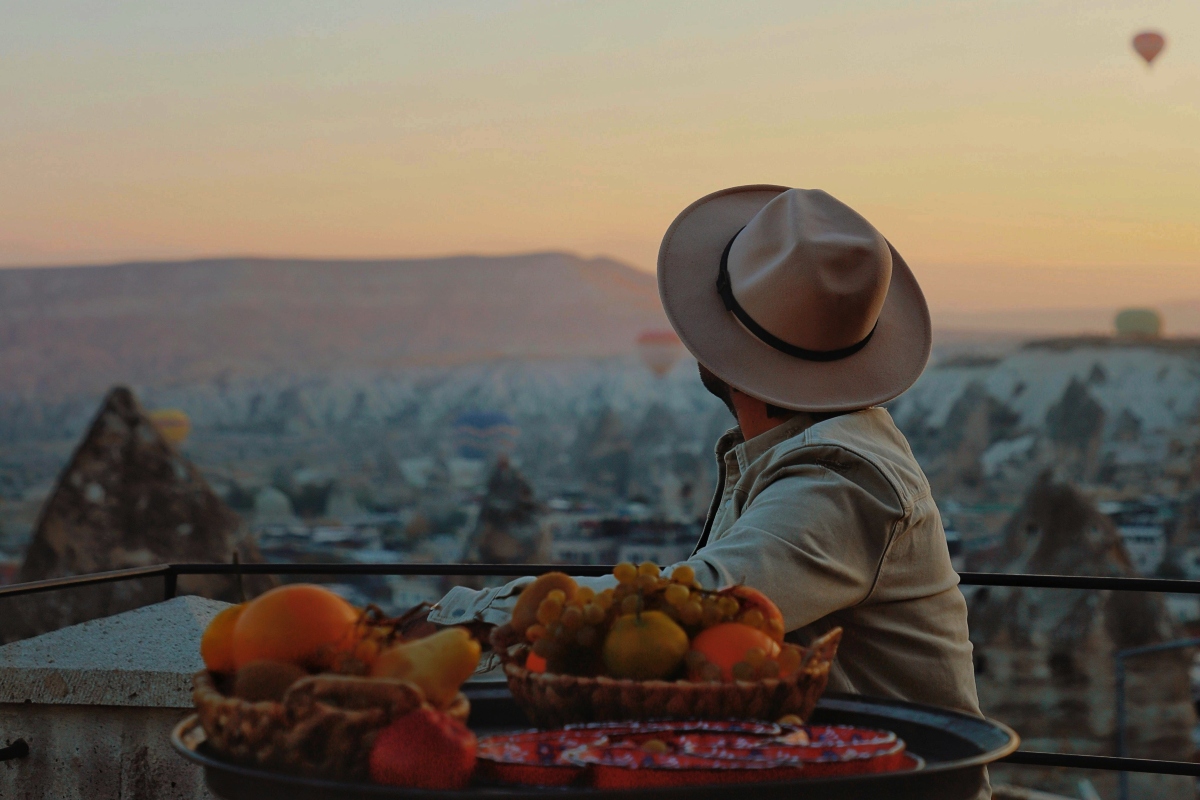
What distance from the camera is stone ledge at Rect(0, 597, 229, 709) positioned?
245cm

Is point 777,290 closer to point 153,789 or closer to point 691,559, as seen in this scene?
point 691,559

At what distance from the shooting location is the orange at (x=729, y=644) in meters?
1.14

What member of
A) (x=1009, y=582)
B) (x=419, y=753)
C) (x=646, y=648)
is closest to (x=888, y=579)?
(x=646, y=648)

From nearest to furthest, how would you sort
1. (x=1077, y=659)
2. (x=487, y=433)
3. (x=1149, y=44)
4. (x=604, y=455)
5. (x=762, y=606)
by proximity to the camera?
(x=762, y=606)
(x=1149, y=44)
(x=1077, y=659)
(x=487, y=433)
(x=604, y=455)

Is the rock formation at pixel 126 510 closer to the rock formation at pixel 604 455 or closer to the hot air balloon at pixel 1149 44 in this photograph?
the hot air balloon at pixel 1149 44

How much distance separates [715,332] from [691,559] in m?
0.52

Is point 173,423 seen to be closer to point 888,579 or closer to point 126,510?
point 126,510

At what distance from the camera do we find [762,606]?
1208mm

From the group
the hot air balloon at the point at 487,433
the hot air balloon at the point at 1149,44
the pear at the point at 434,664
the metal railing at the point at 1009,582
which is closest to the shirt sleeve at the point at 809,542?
the pear at the point at 434,664

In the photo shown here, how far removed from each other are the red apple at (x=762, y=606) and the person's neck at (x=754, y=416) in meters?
0.62

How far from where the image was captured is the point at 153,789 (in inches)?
97.7

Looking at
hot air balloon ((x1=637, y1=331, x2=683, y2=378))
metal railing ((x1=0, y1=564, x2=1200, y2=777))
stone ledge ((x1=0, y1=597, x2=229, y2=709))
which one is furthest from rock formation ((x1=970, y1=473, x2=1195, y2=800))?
stone ledge ((x1=0, y1=597, x2=229, y2=709))

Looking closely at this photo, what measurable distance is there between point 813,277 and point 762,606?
2.16 feet

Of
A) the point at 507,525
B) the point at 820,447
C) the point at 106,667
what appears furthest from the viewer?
the point at 507,525
